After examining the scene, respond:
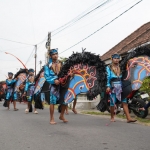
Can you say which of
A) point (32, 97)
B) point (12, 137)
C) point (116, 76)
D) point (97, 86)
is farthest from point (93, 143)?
point (32, 97)

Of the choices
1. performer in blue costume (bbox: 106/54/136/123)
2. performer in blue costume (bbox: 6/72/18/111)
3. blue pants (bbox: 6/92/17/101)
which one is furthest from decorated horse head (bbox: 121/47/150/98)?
blue pants (bbox: 6/92/17/101)

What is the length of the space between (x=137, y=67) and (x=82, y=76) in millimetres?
1484

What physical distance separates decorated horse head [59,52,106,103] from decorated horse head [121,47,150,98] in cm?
77

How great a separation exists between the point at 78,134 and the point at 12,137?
122cm

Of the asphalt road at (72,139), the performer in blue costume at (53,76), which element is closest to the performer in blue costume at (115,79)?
the performer in blue costume at (53,76)

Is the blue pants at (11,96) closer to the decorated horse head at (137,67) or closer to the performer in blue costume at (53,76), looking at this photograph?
the performer in blue costume at (53,76)

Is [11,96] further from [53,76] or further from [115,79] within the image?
[115,79]

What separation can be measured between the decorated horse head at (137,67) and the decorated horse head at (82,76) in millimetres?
770

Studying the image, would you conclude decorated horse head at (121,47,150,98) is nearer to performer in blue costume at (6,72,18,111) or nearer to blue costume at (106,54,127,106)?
blue costume at (106,54,127,106)

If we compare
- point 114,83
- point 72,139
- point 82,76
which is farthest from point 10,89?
point 72,139

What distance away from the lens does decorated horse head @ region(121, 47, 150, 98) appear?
7634 millimetres

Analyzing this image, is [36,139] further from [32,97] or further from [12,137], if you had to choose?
[32,97]

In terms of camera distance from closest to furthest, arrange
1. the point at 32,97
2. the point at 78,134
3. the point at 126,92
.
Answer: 1. the point at 78,134
2. the point at 126,92
3. the point at 32,97

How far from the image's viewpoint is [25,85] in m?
12.6
